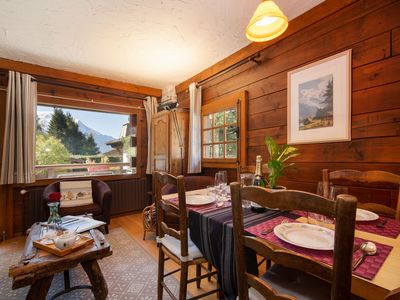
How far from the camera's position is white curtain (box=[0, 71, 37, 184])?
2.68m

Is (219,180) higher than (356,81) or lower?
lower

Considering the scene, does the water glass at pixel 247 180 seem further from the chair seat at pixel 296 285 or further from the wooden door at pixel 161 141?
the wooden door at pixel 161 141

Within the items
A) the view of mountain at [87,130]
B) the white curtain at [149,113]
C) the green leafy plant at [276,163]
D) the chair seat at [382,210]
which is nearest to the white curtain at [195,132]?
the white curtain at [149,113]

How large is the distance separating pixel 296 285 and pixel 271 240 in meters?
0.29

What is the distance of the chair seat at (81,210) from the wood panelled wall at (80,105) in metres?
0.65

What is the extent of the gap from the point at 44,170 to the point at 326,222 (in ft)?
12.4

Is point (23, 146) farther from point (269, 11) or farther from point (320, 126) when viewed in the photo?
point (320, 126)

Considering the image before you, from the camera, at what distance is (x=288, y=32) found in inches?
82.5

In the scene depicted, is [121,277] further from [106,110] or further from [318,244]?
[106,110]

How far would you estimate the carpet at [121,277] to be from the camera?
1.64 meters

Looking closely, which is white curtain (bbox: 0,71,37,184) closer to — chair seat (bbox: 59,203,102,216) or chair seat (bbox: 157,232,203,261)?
chair seat (bbox: 59,203,102,216)

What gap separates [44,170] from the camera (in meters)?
3.18

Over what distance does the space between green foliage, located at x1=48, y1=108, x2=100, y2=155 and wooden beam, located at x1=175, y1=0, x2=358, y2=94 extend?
2111 mm

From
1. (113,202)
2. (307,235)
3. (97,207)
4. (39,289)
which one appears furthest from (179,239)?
(113,202)
